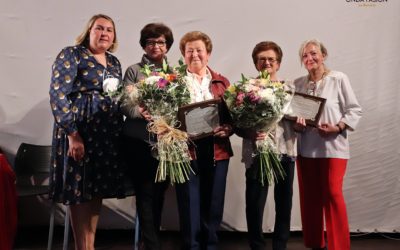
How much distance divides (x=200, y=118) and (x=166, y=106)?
25cm

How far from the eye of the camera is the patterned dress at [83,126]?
227cm

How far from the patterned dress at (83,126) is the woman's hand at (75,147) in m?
0.03

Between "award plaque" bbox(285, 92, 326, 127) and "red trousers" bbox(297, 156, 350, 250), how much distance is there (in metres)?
0.37

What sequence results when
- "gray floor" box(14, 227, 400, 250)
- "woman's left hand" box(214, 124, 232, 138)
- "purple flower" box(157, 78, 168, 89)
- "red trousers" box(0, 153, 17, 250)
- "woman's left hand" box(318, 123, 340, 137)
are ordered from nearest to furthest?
"purple flower" box(157, 78, 168, 89) < "woman's left hand" box(214, 124, 232, 138) < "woman's left hand" box(318, 123, 340, 137) < "red trousers" box(0, 153, 17, 250) < "gray floor" box(14, 227, 400, 250)

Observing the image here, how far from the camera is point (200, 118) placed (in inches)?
91.6

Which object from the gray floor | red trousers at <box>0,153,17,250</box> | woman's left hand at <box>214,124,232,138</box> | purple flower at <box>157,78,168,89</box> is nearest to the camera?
purple flower at <box>157,78,168,89</box>

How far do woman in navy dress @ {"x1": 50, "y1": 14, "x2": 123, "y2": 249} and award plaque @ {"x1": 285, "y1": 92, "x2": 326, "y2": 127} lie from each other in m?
1.17

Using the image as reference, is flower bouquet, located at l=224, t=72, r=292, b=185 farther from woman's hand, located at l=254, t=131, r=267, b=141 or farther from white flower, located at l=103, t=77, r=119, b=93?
white flower, located at l=103, t=77, r=119, b=93

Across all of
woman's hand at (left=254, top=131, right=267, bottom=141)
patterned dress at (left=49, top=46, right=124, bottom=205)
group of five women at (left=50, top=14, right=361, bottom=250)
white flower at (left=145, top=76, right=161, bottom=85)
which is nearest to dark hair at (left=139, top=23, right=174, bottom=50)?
group of five women at (left=50, top=14, right=361, bottom=250)

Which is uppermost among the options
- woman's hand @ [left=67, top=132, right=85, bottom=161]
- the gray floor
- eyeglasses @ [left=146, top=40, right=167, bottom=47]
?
eyeglasses @ [left=146, top=40, right=167, bottom=47]

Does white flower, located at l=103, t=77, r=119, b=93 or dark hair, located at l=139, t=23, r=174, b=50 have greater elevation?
dark hair, located at l=139, t=23, r=174, b=50

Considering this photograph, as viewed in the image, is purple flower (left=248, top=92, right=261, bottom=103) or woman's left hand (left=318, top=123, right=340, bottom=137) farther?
woman's left hand (left=318, top=123, right=340, bottom=137)

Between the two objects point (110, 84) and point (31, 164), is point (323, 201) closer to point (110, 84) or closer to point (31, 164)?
point (110, 84)

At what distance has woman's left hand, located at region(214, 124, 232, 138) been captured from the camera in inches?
96.1
